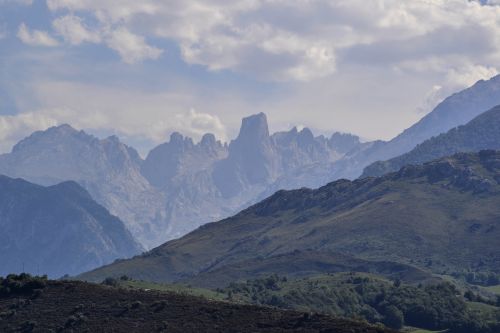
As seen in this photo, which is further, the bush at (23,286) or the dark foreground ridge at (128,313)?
the bush at (23,286)

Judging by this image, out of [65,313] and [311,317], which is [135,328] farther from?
[311,317]

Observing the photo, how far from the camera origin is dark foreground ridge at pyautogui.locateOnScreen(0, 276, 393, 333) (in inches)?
6230

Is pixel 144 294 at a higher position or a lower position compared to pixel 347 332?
higher

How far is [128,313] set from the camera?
17450 cm

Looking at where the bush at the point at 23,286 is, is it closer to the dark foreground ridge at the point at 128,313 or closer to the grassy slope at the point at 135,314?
the dark foreground ridge at the point at 128,313

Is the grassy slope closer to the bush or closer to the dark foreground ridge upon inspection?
the dark foreground ridge

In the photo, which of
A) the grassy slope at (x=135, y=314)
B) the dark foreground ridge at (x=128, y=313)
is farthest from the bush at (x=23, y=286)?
the grassy slope at (x=135, y=314)

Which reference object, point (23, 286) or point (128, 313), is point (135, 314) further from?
point (23, 286)

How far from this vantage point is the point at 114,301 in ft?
595

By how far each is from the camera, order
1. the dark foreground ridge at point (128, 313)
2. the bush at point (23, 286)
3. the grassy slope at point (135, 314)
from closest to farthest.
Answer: the grassy slope at point (135, 314) → the dark foreground ridge at point (128, 313) → the bush at point (23, 286)

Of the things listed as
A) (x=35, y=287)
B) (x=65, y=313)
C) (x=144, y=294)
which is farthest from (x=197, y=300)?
(x=35, y=287)

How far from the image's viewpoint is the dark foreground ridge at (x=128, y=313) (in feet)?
519

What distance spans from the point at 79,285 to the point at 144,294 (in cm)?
1658

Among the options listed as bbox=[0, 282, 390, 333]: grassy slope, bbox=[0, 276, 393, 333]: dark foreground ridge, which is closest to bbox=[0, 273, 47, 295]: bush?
bbox=[0, 276, 393, 333]: dark foreground ridge
